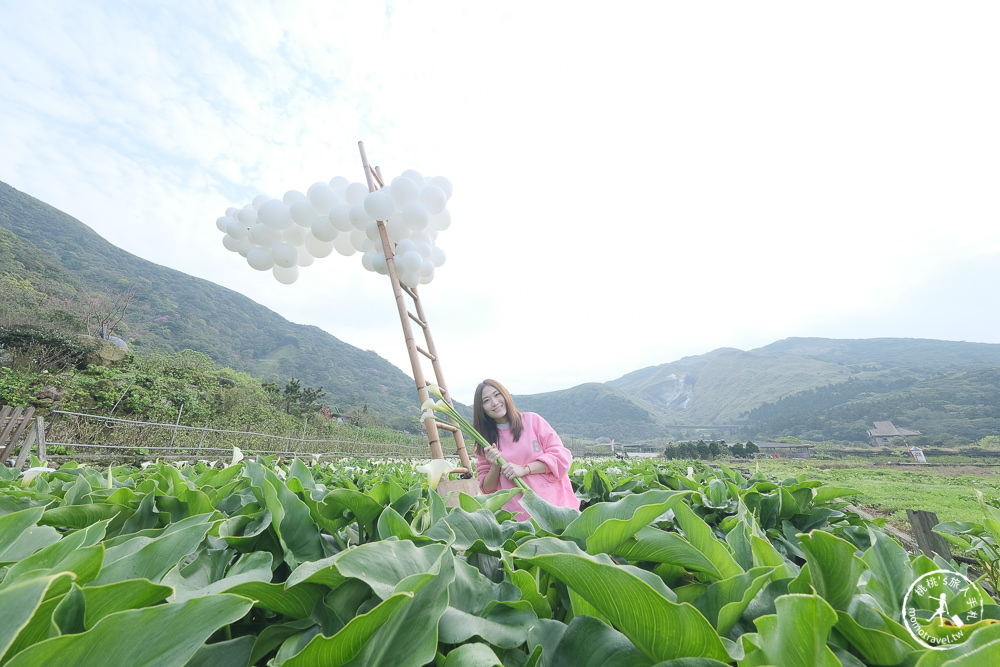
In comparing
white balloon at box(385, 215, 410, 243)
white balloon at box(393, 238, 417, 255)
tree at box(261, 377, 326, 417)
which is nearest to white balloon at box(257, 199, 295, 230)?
white balloon at box(385, 215, 410, 243)

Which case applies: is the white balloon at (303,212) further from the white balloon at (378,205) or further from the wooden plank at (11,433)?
the wooden plank at (11,433)

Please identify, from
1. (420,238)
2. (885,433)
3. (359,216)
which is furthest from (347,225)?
(885,433)

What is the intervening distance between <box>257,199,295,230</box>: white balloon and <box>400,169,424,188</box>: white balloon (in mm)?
1177

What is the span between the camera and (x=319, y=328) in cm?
5759

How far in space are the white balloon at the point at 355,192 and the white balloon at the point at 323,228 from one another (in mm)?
270

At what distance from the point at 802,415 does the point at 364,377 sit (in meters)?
50.9

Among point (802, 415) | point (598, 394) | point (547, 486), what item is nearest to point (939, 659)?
point (547, 486)

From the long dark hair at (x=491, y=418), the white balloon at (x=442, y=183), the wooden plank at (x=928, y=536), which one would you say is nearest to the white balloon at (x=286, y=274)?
the white balloon at (x=442, y=183)

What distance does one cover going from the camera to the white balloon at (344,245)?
14.3 feet

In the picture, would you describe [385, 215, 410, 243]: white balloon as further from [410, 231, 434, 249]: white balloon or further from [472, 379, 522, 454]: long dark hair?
[472, 379, 522, 454]: long dark hair

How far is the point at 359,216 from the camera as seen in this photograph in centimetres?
380

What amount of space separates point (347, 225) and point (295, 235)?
717mm

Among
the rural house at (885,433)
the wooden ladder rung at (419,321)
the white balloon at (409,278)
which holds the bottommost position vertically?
the rural house at (885,433)

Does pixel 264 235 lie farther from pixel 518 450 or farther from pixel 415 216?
pixel 518 450
